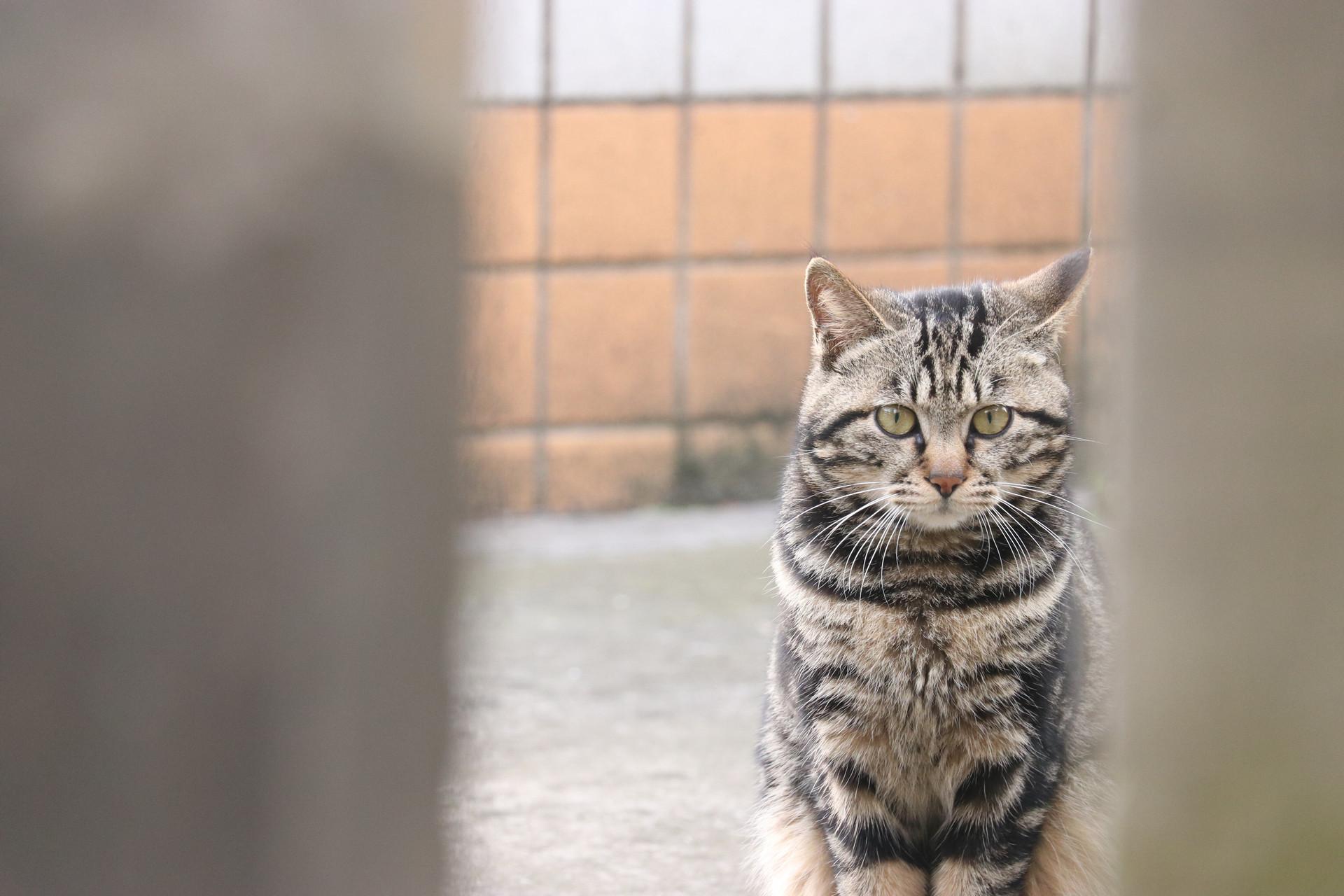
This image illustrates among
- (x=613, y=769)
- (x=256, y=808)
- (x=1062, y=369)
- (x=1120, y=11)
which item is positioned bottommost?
(x=613, y=769)

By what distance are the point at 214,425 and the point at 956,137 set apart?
4427mm

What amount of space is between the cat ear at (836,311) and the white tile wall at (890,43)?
8.68ft

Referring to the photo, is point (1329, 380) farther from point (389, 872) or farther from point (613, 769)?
point (613, 769)

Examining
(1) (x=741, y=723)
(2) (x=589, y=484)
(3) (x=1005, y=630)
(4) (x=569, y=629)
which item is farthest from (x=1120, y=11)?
(2) (x=589, y=484)

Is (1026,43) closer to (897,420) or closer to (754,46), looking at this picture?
(754,46)

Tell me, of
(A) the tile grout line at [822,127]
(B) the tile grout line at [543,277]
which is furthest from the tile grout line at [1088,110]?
(B) the tile grout line at [543,277]

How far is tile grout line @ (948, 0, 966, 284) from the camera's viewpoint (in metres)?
4.68

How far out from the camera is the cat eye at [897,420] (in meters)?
2.10

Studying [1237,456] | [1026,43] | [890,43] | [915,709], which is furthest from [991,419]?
[1026,43]

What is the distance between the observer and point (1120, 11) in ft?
2.74

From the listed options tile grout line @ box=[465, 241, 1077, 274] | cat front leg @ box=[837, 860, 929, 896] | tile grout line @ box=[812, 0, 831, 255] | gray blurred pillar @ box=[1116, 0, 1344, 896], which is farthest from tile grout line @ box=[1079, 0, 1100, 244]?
gray blurred pillar @ box=[1116, 0, 1344, 896]

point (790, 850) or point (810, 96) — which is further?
point (810, 96)

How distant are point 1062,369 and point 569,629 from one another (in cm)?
192

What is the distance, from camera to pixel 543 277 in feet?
15.0
